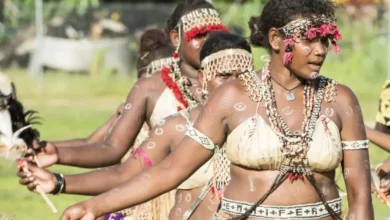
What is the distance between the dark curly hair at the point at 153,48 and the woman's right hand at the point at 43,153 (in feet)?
8.42

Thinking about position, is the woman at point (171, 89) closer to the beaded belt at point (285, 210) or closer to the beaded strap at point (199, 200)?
the beaded strap at point (199, 200)

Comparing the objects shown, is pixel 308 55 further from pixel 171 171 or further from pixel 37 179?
pixel 37 179

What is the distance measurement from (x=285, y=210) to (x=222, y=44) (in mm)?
2076

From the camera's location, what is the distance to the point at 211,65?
7062mm

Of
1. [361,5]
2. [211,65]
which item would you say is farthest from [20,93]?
[211,65]

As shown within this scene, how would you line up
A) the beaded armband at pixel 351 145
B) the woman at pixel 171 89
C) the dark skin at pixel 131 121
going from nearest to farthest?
1. the beaded armband at pixel 351 145
2. the dark skin at pixel 131 121
3. the woman at pixel 171 89

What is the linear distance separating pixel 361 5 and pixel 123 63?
594 cm

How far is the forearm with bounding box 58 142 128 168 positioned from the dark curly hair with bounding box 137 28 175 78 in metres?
1.75

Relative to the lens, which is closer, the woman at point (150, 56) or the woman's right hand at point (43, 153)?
the woman's right hand at point (43, 153)

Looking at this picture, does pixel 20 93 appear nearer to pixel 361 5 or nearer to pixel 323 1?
pixel 361 5

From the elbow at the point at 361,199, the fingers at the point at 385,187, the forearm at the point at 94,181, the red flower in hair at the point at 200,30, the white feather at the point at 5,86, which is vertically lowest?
the fingers at the point at 385,187

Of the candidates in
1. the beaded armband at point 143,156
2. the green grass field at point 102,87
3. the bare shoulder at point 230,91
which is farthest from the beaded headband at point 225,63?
the green grass field at point 102,87

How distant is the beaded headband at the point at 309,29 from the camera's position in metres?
5.28

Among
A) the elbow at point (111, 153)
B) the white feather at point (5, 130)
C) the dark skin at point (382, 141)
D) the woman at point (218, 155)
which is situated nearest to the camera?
the white feather at point (5, 130)
